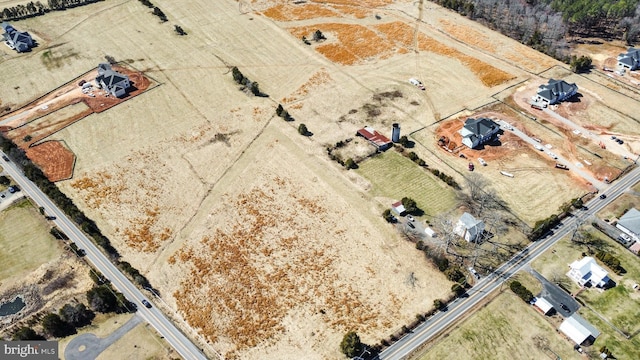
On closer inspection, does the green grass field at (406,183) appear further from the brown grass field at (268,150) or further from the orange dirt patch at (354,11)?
the orange dirt patch at (354,11)

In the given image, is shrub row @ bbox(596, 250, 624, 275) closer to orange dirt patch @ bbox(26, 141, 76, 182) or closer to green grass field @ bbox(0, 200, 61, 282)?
green grass field @ bbox(0, 200, 61, 282)

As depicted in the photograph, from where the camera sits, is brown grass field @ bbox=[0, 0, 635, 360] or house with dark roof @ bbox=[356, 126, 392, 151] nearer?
brown grass field @ bbox=[0, 0, 635, 360]

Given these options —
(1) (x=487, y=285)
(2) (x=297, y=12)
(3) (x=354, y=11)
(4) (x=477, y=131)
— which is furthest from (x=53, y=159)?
(3) (x=354, y=11)

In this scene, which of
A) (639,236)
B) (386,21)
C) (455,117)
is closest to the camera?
(639,236)

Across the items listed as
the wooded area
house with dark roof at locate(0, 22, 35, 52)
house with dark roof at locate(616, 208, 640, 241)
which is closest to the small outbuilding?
house with dark roof at locate(616, 208, 640, 241)

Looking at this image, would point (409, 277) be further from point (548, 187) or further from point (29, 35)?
→ point (29, 35)

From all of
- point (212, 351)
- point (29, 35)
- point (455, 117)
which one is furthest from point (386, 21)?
point (212, 351)
